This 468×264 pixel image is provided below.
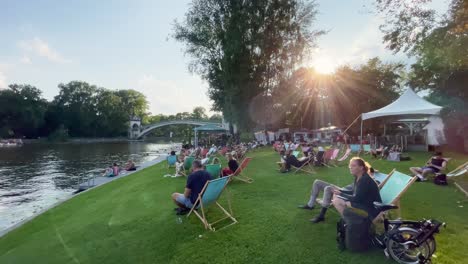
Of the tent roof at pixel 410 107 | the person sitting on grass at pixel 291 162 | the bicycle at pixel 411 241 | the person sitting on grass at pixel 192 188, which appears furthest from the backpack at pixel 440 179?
the tent roof at pixel 410 107

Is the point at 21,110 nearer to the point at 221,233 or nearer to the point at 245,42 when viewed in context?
the point at 245,42

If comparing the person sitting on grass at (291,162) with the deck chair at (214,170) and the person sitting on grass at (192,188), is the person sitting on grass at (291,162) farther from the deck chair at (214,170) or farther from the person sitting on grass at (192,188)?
the person sitting on grass at (192,188)

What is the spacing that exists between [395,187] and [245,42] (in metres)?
19.2

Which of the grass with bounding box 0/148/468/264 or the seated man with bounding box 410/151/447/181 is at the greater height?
the seated man with bounding box 410/151/447/181

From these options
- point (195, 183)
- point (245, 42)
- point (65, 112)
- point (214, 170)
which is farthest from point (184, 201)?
point (65, 112)

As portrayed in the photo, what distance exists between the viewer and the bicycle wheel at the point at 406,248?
121 inches

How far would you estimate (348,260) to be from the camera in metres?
3.37

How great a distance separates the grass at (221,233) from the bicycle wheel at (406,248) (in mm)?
161

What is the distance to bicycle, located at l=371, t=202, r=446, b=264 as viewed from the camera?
3.04m

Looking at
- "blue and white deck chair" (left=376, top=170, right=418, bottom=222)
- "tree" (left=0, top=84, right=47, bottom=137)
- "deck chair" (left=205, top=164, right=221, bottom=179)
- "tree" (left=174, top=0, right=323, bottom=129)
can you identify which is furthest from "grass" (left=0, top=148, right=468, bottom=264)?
"tree" (left=0, top=84, right=47, bottom=137)

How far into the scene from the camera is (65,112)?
259 ft

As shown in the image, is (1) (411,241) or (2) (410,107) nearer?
(1) (411,241)

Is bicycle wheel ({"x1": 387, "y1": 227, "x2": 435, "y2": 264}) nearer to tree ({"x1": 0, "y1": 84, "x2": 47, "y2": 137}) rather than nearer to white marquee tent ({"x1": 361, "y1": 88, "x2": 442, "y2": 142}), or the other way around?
white marquee tent ({"x1": 361, "y1": 88, "x2": 442, "y2": 142})

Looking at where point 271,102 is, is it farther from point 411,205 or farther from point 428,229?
point 428,229
